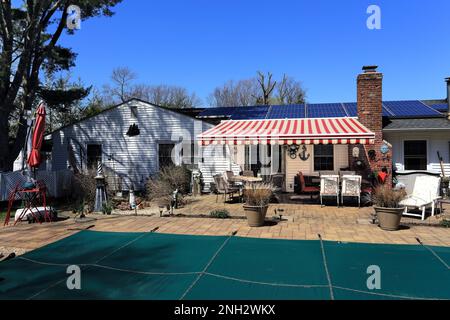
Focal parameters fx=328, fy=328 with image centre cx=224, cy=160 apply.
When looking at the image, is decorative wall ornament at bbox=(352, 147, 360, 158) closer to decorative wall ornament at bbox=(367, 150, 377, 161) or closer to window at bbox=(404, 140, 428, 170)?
decorative wall ornament at bbox=(367, 150, 377, 161)

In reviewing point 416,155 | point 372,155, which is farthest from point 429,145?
point 372,155

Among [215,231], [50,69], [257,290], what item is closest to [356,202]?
[215,231]

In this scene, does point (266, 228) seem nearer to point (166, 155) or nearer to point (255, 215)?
point (255, 215)

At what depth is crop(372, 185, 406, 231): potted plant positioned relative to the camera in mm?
8094

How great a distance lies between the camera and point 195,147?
17609mm

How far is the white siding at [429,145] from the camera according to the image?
14547 mm

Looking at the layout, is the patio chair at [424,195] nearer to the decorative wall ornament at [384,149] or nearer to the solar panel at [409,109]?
the decorative wall ornament at [384,149]

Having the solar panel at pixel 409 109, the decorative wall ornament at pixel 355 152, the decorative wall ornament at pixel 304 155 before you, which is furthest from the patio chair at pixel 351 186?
the solar panel at pixel 409 109

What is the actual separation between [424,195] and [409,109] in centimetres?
823

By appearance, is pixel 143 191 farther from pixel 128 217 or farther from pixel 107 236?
pixel 107 236

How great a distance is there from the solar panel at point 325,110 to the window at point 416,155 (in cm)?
341

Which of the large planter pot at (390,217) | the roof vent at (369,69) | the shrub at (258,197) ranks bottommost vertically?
the large planter pot at (390,217)

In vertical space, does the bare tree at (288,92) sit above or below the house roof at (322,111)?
above

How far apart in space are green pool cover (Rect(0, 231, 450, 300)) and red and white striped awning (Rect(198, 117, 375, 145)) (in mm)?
5516
